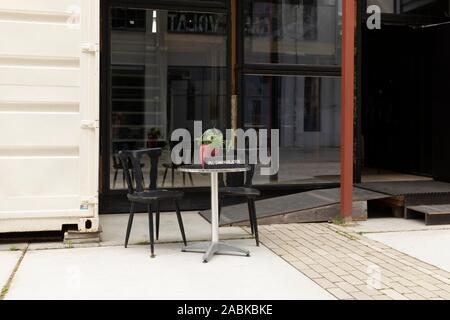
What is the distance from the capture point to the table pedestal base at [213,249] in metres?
5.13

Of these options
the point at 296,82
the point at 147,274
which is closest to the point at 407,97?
the point at 296,82

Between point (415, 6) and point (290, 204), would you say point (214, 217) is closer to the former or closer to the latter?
point (290, 204)

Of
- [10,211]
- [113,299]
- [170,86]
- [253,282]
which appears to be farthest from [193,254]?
[170,86]

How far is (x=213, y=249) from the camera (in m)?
5.17

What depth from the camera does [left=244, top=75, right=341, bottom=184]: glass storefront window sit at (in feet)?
26.9

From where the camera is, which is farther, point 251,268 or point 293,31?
point 293,31

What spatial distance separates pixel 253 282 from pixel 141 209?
3594mm

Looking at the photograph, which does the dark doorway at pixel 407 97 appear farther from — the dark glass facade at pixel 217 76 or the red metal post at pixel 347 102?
the red metal post at pixel 347 102

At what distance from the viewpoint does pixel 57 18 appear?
219 inches

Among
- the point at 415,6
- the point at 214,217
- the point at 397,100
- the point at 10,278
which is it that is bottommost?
the point at 10,278

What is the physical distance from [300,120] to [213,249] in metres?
3.94

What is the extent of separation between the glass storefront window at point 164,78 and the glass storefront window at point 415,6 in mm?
2630

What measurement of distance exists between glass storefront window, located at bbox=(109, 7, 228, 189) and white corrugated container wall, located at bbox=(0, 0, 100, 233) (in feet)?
6.42

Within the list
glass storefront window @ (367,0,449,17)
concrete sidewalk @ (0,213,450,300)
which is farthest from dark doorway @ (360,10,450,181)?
concrete sidewalk @ (0,213,450,300)
